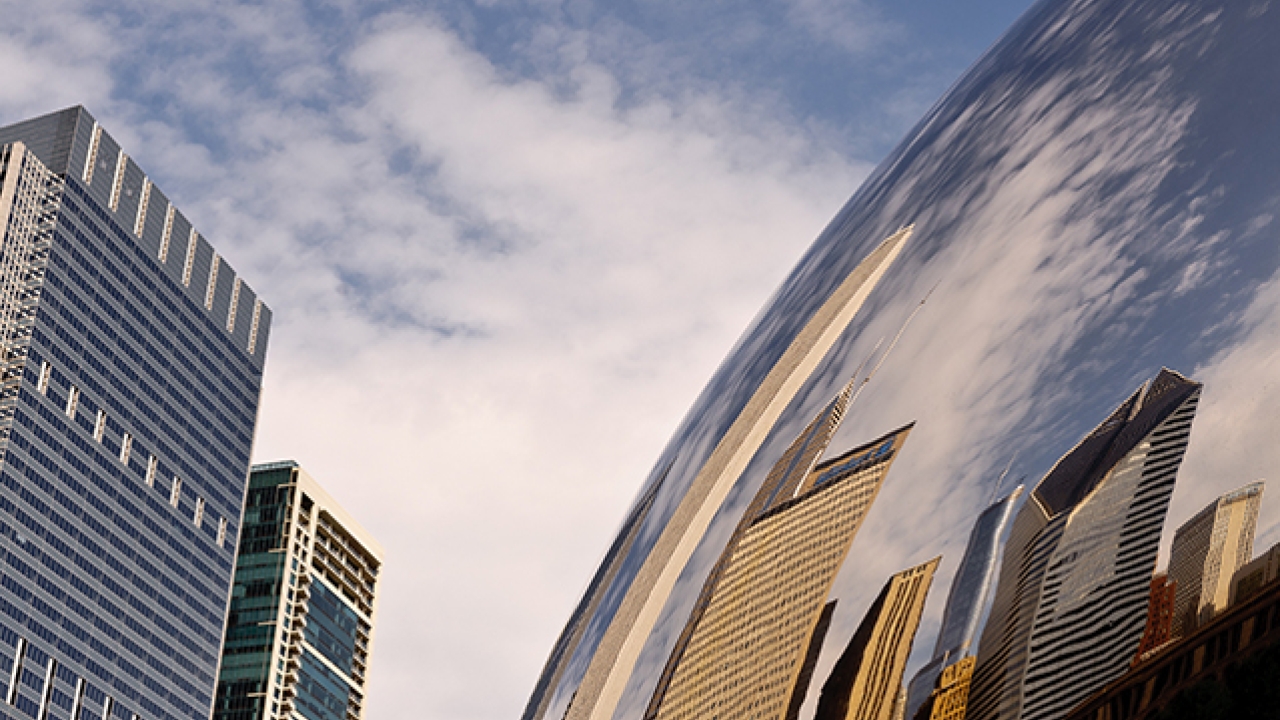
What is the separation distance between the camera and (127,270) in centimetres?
14138

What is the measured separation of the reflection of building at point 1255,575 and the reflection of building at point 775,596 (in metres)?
0.68

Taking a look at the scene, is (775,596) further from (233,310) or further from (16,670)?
(233,310)

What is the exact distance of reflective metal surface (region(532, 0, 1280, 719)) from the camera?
2.12 metres

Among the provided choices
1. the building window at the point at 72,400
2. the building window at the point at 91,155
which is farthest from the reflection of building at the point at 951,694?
the building window at the point at 91,155

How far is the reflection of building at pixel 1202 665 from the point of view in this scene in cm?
192

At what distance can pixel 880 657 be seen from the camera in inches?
95.5

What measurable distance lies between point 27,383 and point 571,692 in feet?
423

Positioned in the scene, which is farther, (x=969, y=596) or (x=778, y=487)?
(x=778, y=487)

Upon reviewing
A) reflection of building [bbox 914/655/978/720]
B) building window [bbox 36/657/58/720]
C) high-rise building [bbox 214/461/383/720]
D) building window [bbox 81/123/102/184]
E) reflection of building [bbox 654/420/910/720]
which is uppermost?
building window [bbox 81/123/102/184]

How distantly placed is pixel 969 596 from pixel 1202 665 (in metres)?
0.40

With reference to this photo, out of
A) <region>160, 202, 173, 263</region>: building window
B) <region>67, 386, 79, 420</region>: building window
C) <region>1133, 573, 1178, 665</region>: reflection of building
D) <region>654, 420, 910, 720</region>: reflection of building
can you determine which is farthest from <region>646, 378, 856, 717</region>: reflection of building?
<region>160, 202, 173, 263</region>: building window

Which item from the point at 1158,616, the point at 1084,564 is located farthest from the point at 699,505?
the point at 1158,616

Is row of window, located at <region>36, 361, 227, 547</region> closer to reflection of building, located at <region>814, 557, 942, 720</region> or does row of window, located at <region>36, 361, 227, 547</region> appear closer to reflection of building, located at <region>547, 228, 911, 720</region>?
reflection of building, located at <region>547, 228, 911, 720</region>

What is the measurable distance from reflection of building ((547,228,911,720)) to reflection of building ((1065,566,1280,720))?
1229mm
